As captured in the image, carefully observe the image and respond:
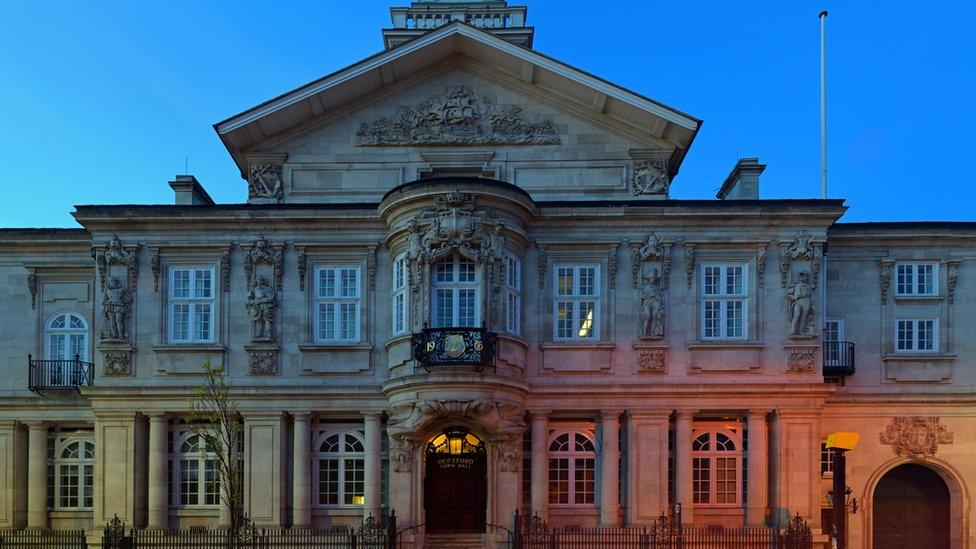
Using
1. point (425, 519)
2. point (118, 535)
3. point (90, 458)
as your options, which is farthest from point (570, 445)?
point (90, 458)

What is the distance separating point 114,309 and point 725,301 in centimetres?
1843

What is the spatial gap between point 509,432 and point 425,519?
3787 mm

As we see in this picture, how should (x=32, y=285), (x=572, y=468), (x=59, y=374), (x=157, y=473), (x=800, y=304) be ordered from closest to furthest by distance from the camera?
1. (x=800, y=304)
2. (x=157, y=473)
3. (x=572, y=468)
4. (x=59, y=374)
5. (x=32, y=285)

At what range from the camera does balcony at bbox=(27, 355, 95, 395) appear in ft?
88.1

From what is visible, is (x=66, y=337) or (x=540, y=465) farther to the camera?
(x=66, y=337)

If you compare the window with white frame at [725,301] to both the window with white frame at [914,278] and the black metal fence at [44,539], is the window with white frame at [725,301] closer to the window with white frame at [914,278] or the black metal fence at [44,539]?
the window with white frame at [914,278]

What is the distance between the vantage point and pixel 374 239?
25922 millimetres

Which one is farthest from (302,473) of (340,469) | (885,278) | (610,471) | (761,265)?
(885,278)

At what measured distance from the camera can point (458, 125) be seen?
26.9 metres

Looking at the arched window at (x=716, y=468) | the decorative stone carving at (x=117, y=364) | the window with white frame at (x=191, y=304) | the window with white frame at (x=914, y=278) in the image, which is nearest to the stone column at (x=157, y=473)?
the decorative stone carving at (x=117, y=364)

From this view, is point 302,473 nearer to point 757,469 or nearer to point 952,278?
point 757,469

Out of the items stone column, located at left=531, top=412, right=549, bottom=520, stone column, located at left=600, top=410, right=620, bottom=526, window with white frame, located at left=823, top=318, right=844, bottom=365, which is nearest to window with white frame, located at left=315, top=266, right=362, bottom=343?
stone column, located at left=531, top=412, right=549, bottom=520

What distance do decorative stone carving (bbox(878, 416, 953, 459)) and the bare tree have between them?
776 inches

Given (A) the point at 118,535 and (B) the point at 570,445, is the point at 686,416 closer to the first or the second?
(B) the point at 570,445
